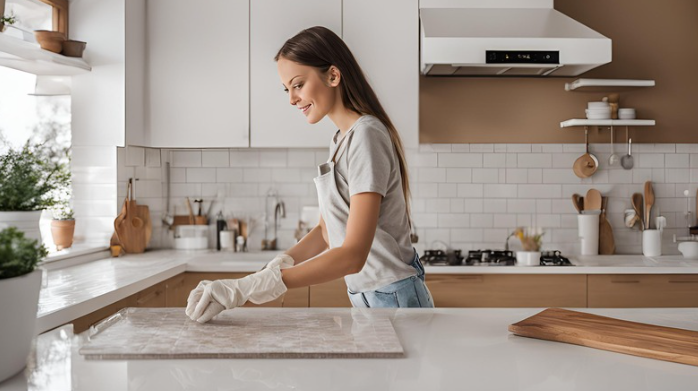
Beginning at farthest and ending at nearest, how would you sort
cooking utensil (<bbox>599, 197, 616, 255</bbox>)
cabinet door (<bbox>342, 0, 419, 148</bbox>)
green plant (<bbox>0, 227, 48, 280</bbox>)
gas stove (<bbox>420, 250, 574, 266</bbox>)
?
cooking utensil (<bbox>599, 197, 616, 255</bbox>), cabinet door (<bbox>342, 0, 419, 148</bbox>), gas stove (<bbox>420, 250, 574, 266</bbox>), green plant (<bbox>0, 227, 48, 280</bbox>)

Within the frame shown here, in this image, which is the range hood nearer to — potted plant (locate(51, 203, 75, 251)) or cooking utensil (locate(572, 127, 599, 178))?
cooking utensil (locate(572, 127, 599, 178))

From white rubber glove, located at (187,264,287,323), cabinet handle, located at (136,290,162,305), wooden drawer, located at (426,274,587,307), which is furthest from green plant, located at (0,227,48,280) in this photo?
wooden drawer, located at (426,274,587,307)

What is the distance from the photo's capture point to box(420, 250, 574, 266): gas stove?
3564mm

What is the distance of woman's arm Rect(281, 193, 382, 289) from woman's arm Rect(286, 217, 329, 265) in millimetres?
473

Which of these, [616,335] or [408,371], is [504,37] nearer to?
[616,335]

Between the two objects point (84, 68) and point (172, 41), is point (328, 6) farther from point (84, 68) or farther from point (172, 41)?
point (84, 68)

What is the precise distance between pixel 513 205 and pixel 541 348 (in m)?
2.74

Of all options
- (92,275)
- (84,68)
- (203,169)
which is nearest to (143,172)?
(203,169)

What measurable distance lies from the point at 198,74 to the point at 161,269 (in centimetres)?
120

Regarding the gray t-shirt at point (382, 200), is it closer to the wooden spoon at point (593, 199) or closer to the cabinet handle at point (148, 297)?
the cabinet handle at point (148, 297)

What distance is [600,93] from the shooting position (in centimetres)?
402

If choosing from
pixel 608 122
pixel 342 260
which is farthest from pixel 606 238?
pixel 342 260

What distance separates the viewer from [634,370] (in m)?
1.24

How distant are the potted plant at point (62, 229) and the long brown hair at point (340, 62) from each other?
6.39 ft
